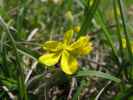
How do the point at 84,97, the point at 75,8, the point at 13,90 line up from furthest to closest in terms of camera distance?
the point at 75,8 < the point at 84,97 < the point at 13,90

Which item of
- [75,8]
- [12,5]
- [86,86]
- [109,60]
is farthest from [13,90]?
[75,8]

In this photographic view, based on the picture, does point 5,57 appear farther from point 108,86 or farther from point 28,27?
point 28,27

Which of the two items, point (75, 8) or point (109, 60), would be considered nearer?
point (109, 60)

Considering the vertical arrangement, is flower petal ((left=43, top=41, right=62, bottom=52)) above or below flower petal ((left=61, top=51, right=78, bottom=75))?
above

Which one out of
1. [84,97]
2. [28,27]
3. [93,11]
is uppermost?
[93,11]

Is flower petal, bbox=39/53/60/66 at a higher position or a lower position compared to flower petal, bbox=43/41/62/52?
lower
